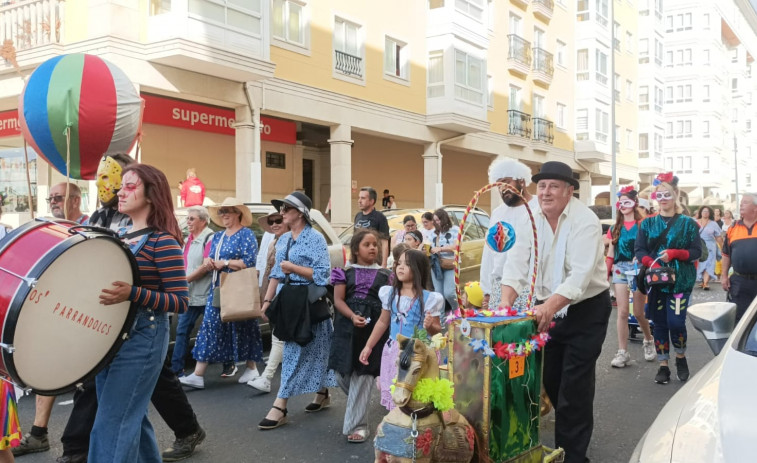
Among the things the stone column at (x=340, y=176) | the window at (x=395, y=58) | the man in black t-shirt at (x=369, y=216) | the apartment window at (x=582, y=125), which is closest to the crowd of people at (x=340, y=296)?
the man in black t-shirt at (x=369, y=216)

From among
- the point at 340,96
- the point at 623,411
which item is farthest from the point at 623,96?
the point at 623,411

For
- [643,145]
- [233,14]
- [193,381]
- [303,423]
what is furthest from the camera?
[643,145]

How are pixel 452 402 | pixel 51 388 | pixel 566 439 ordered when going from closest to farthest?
pixel 51 388
pixel 452 402
pixel 566 439

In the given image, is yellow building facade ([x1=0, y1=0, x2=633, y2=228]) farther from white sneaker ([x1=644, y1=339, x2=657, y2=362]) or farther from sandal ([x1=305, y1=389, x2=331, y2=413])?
white sneaker ([x1=644, y1=339, x2=657, y2=362])

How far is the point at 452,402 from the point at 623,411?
9.93 ft

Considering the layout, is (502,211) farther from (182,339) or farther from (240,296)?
(182,339)

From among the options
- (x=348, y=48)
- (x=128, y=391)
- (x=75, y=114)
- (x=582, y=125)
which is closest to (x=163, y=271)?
(x=128, y=391)

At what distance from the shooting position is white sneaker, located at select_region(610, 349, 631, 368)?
7.29 meters

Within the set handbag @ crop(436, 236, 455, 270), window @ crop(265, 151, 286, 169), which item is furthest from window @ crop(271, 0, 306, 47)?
handbag @ crop(436, 236, 455, 270)

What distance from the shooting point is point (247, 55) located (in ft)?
48.3

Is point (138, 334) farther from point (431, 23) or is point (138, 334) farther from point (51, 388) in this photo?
point (431, 23)

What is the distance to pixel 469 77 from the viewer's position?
77.6 ft

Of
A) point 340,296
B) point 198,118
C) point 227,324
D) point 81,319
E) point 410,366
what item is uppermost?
point 198,118

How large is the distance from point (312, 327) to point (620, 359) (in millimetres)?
3893
